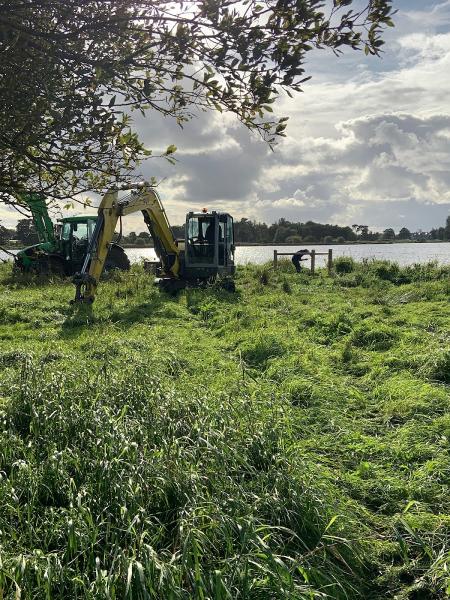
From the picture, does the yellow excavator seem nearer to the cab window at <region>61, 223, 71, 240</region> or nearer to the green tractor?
the green tractor

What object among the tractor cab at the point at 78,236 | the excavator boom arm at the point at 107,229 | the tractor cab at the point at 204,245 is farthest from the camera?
the tractor cab at the point at 78,236

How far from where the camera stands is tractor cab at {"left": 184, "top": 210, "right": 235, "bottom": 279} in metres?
16.2

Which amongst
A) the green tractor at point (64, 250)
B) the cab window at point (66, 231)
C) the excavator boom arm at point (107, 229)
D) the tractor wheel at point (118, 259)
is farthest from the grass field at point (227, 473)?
the tractor wheel at point (118, 259)

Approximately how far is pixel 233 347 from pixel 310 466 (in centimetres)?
473

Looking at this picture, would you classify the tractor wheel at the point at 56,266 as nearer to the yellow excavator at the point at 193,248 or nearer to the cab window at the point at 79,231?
the cab window at the point at 79,231

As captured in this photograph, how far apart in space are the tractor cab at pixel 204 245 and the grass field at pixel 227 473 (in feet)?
28.5

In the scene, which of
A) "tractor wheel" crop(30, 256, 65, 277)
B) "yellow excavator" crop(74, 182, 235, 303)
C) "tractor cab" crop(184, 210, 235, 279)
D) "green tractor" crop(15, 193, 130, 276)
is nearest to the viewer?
"yellow excavator" crop(74, 182, 235, 303)

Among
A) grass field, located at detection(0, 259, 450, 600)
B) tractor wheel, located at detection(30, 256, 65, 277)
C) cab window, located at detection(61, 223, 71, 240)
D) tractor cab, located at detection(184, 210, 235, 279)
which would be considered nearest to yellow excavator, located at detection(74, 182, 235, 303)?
tractor cab, located at detection(184, 210, 235, 279)

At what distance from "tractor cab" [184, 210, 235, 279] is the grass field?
8.69 metres

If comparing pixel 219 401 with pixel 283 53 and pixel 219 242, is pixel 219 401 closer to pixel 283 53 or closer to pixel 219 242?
pixel 283 53

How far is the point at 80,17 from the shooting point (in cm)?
244

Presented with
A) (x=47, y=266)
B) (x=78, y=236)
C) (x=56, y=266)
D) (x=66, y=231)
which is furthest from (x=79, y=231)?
(x=47, y=266)

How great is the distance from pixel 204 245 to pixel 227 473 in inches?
524

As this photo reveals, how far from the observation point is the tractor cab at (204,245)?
16250mm
